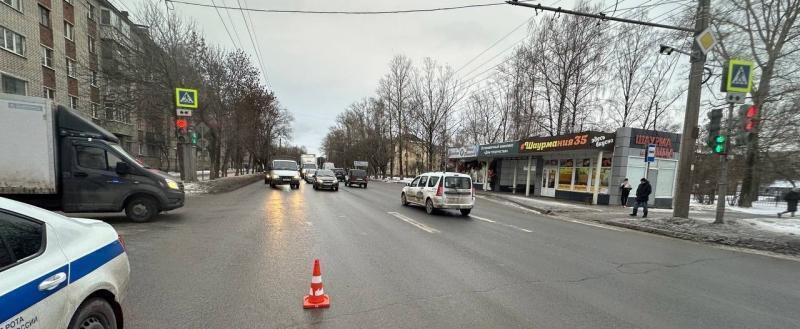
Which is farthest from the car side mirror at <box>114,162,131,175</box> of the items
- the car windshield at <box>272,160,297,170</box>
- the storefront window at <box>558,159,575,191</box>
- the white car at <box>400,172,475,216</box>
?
the storefront window at <box>558,159,575,191</box>

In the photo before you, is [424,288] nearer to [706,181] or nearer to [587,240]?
[587,240]

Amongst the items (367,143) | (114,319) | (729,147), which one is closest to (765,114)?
(729,147)

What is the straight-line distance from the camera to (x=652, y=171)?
2072cm

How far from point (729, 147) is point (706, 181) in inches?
773

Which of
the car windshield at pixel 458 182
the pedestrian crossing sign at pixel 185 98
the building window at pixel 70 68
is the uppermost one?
the building window at pixel 70 68

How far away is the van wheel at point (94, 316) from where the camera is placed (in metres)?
2.57

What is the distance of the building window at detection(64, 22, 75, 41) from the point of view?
2823 cm

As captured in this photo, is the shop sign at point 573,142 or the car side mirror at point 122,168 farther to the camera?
the shop sign at point 573,142

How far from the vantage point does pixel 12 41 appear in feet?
73.2

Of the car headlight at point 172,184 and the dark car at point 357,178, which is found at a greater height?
the car headlight at point 172,184

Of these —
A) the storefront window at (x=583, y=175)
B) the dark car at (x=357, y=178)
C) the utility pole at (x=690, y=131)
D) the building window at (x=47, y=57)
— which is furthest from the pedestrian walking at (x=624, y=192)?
the building window at (x=47, y=57)

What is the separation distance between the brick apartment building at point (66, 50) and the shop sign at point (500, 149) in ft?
79.5

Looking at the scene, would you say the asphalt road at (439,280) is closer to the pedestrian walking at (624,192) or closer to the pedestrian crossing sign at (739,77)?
the pedestrian crossing sign at (739,77)

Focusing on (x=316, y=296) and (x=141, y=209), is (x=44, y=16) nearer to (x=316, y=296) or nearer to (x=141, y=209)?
(x=141, y=209)
